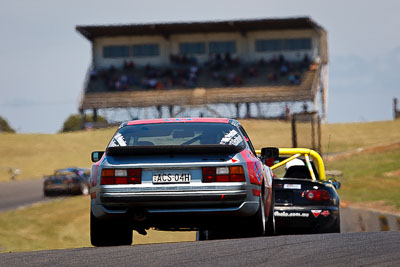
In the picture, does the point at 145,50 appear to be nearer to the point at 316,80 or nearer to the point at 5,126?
the point at 316,80

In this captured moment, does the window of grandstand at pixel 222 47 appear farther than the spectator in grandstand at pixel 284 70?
Yes

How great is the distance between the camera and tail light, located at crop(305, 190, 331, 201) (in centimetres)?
1256

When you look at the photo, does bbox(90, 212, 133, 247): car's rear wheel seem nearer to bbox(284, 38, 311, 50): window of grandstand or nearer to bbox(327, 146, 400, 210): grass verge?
bbox(327, 146, 400, 210): grass verge

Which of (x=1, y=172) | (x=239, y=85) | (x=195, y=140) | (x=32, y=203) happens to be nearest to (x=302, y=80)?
(x=239, y=85)

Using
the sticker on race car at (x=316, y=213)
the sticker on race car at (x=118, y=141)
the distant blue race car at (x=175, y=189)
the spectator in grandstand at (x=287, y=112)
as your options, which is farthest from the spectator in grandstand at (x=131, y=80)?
the distant blue race car at (x=175, y=189)

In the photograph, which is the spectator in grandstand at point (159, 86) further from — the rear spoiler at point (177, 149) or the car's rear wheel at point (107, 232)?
the rear spoiler at point (177, 149)

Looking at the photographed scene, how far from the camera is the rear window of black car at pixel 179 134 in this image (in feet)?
31.9

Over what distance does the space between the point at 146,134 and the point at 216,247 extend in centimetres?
218

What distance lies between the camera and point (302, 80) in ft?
224

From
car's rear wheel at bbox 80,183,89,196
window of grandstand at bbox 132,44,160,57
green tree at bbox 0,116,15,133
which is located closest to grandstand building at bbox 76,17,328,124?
window of grandstand at bbox 132,44,160,57

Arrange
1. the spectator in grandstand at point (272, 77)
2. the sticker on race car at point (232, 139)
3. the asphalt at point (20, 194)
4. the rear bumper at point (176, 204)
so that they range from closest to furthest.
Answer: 1. the rear bumper at point (176, 204)
2. the sticker on race car at point (232, 139)
3. the asphalt at point (20, 194)
4. the spectator in grandstand at point (272, 77)

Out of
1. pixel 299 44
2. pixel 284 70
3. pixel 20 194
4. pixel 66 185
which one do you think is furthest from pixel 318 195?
pixel 299 44

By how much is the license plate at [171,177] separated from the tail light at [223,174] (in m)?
0.17

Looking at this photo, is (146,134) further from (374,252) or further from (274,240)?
(374,252)
